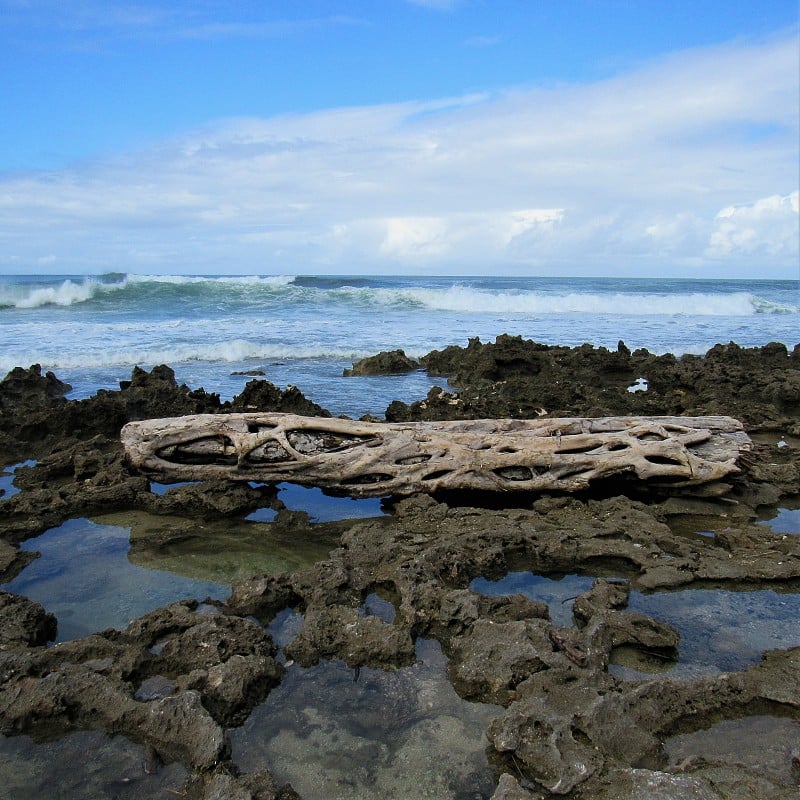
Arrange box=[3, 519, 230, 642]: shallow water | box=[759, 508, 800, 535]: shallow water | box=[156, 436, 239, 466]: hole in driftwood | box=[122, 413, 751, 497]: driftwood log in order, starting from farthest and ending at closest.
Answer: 1. box=[156, 436, 239, 466]: hole in driftwood
2. box=[122, 413, 751, 497]: driftwood log
3. box=[759, 508, 800, 535]: shallow water
4. box=[3, 519, 230, 642]: shallow water

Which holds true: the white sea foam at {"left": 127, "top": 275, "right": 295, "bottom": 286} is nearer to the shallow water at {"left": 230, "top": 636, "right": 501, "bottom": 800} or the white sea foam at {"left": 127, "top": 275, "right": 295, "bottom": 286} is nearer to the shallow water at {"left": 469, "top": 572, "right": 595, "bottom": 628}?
the shallow water at {"left": 469, "top": 572, "right": 595, "bottom": 628}

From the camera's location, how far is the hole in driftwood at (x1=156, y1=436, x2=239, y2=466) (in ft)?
18.2

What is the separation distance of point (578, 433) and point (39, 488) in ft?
14.9

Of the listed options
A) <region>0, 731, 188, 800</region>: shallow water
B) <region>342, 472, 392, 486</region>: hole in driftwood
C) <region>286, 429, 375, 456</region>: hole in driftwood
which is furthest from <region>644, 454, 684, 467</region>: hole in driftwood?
<region>0, 731, 188, 800</region>: shallow water

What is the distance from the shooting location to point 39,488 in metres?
5.61

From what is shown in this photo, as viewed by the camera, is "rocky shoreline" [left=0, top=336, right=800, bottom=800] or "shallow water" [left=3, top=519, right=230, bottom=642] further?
"shallow water" [left=3, top=519, right=230, bottom=642]

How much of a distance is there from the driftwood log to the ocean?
342 centimetres

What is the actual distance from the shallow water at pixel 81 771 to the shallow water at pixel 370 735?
1.11 feet

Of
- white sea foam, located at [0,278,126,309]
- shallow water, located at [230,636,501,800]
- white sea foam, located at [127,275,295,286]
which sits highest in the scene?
white sea foam, located at [127,275,295,286]

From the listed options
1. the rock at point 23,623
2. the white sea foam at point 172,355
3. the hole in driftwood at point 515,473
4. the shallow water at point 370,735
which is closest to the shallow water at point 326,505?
the hole in driftwood at point 515,473

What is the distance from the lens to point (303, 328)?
2139 centimetres

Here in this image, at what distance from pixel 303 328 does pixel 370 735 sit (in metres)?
19.1

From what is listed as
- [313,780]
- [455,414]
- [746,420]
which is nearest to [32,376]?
[455,414]

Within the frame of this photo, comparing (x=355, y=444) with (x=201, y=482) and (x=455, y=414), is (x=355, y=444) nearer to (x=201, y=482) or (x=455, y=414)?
(x=201, y=482)
